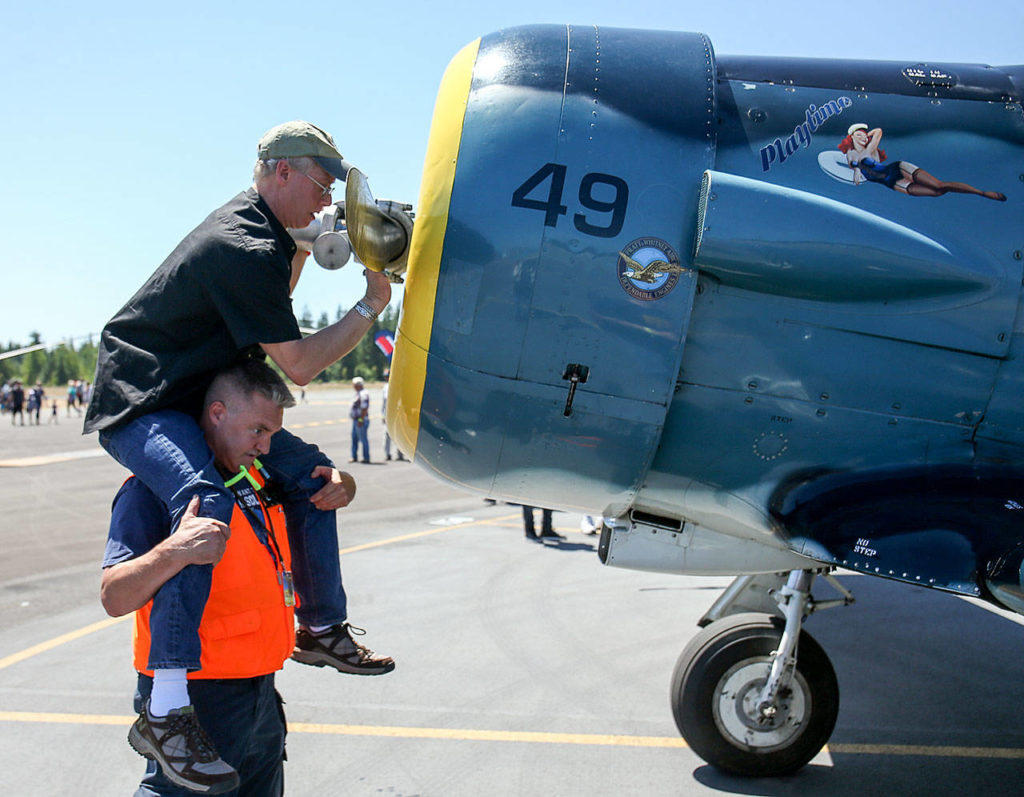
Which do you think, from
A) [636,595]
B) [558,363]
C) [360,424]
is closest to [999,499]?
[558,363]

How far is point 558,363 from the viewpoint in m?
3.23

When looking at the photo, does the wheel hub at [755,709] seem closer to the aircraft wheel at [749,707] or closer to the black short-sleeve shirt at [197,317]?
the aircraft wheel at [749,707]

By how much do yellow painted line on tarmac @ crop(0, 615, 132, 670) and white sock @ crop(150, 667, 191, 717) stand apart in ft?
12.8

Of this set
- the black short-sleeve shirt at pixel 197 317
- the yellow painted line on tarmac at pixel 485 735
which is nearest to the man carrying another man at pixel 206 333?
the black short-sleeve shirt at pixel 197 317

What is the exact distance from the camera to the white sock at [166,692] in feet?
7.68

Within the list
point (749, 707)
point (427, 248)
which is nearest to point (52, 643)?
point (427, 248)

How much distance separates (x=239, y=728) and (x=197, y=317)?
1.27m

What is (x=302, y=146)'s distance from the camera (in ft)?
9.24

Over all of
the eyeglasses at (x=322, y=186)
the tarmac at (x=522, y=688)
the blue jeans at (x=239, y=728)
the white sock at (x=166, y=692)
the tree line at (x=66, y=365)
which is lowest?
the tree line at (x=66, y=365)

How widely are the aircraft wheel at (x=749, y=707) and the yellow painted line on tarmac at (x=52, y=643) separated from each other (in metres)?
3.95

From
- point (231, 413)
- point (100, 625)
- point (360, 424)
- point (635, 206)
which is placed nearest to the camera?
point (231, 413)

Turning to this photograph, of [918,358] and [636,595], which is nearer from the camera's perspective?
[918,358]

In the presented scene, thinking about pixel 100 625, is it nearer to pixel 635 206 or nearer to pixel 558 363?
pixel 558 363

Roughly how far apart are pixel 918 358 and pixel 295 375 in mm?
2315
